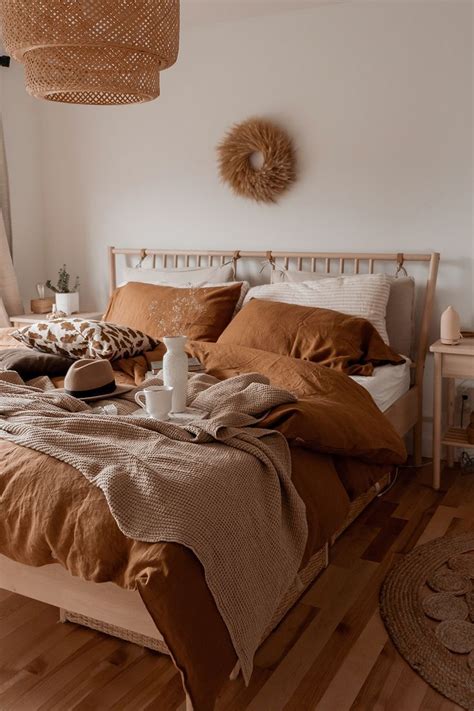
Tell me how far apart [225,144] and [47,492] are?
2718 millimetres

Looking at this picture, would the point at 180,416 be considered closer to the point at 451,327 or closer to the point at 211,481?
the point at 211,481

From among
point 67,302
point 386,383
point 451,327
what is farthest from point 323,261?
point 67,302

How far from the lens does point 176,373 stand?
91.7 inches

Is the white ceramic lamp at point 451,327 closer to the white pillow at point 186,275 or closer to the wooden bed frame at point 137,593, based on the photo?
the wooden bed frame at point 137,593

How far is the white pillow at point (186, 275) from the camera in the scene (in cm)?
402

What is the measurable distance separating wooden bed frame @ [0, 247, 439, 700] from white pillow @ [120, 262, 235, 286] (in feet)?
0.44

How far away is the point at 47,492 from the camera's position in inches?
72.7

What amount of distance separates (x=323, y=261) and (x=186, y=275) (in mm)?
773

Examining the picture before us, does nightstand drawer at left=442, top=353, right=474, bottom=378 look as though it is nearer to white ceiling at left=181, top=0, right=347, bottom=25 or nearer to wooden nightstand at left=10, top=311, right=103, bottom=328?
white ceiling at left=181, top=0, right=347, bottom=25

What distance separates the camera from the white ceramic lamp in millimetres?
3260

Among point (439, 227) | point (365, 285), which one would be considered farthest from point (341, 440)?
point (439, 227)

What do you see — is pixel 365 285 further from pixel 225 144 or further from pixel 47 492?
pixel 47 492

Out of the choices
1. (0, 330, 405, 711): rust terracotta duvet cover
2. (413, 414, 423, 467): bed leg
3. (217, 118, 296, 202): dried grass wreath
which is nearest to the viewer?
(0, 330, 405, 711): rust terracotta duvet cover

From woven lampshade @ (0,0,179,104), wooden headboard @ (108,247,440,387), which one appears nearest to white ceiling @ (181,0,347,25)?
wooden headboard @ (108,247,440,387)
